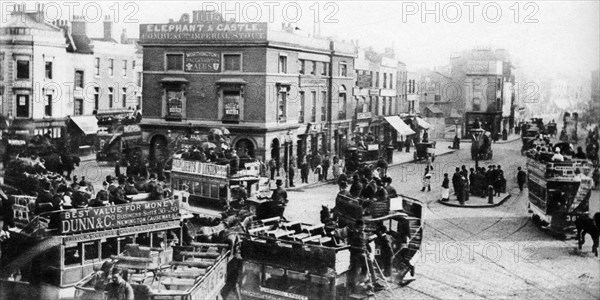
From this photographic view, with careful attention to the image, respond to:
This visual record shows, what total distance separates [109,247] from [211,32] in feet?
36.2

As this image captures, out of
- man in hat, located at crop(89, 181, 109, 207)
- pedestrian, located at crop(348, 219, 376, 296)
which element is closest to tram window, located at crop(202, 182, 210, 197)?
man in hat, located at crop(89, 181, 109, 207)

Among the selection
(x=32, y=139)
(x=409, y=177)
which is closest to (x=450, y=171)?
(x=409, y=177)

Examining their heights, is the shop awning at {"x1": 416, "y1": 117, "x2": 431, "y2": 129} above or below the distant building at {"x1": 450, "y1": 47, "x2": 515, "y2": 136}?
below

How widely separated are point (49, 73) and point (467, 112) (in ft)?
57.3

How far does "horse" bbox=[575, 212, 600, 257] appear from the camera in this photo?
524 inches

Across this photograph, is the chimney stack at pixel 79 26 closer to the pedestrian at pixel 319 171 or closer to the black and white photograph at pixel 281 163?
the black and white photograph at pixel 281 163

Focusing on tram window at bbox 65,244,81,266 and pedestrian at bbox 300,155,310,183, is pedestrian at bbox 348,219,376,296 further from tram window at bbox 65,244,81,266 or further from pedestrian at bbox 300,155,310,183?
pedestrian at bbox 300,155,310,183

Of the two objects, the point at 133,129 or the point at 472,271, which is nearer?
the point at 472,271

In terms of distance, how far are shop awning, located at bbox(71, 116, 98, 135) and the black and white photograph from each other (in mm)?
111

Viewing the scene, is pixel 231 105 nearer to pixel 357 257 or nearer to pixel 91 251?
pixel 91 251

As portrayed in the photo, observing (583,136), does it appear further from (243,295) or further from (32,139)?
(32,139)

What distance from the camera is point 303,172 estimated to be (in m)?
21.7

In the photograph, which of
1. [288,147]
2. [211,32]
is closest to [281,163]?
[288,147]

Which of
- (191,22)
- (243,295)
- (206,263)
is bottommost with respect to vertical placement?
(243,295)
